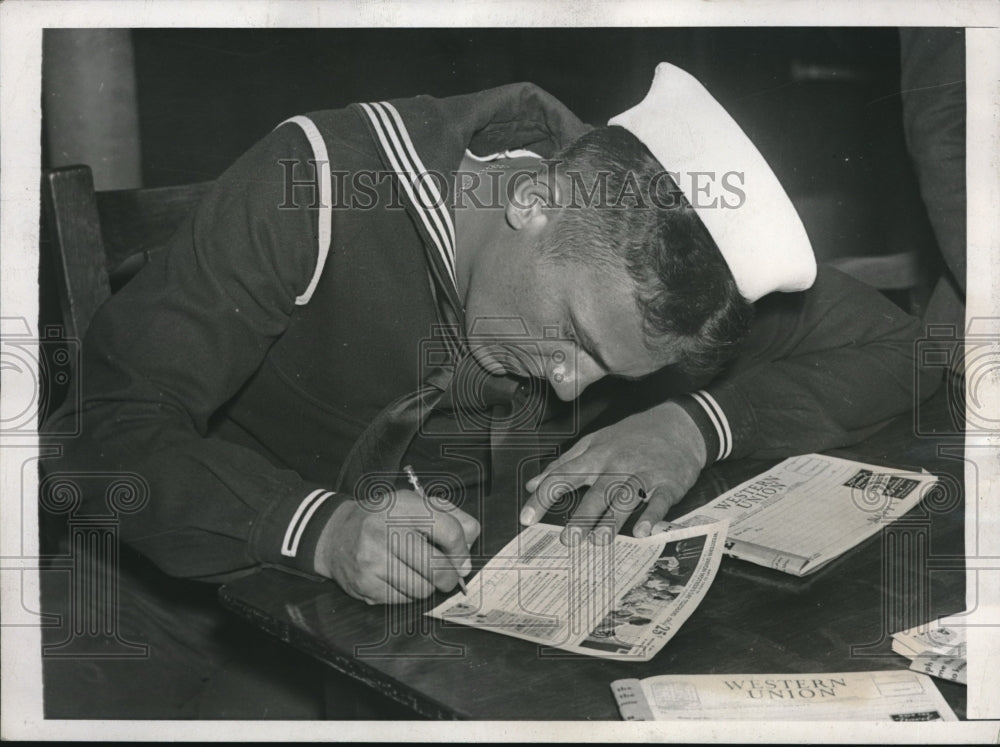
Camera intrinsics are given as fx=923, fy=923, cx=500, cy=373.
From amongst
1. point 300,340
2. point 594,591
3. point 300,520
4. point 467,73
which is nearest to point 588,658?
point 594,591

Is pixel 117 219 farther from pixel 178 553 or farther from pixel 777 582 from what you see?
pixel 777 582

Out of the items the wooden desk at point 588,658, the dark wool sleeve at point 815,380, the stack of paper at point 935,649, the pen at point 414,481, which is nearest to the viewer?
the wooden desk at point 588,658

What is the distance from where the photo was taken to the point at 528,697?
0.94 meters

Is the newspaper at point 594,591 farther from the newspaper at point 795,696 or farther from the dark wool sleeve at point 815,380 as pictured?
the dark wool sleeve at point 815,380

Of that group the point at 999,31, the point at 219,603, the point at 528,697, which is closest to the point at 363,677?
the point at 528,697

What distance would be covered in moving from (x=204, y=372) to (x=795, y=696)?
824mm

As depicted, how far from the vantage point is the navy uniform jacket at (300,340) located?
1.13m

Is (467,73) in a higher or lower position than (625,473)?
higher

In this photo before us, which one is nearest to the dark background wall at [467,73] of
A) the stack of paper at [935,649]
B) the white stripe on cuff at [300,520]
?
the white stripe on cuff at [300,520]

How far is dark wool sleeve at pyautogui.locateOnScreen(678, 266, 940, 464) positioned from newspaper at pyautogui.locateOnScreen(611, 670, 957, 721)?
0.32 metres

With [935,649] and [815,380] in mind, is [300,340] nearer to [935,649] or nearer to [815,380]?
[815,380]

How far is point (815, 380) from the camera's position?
1.33m

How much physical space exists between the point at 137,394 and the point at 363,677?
468 mm

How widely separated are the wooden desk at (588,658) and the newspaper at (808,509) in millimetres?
19
